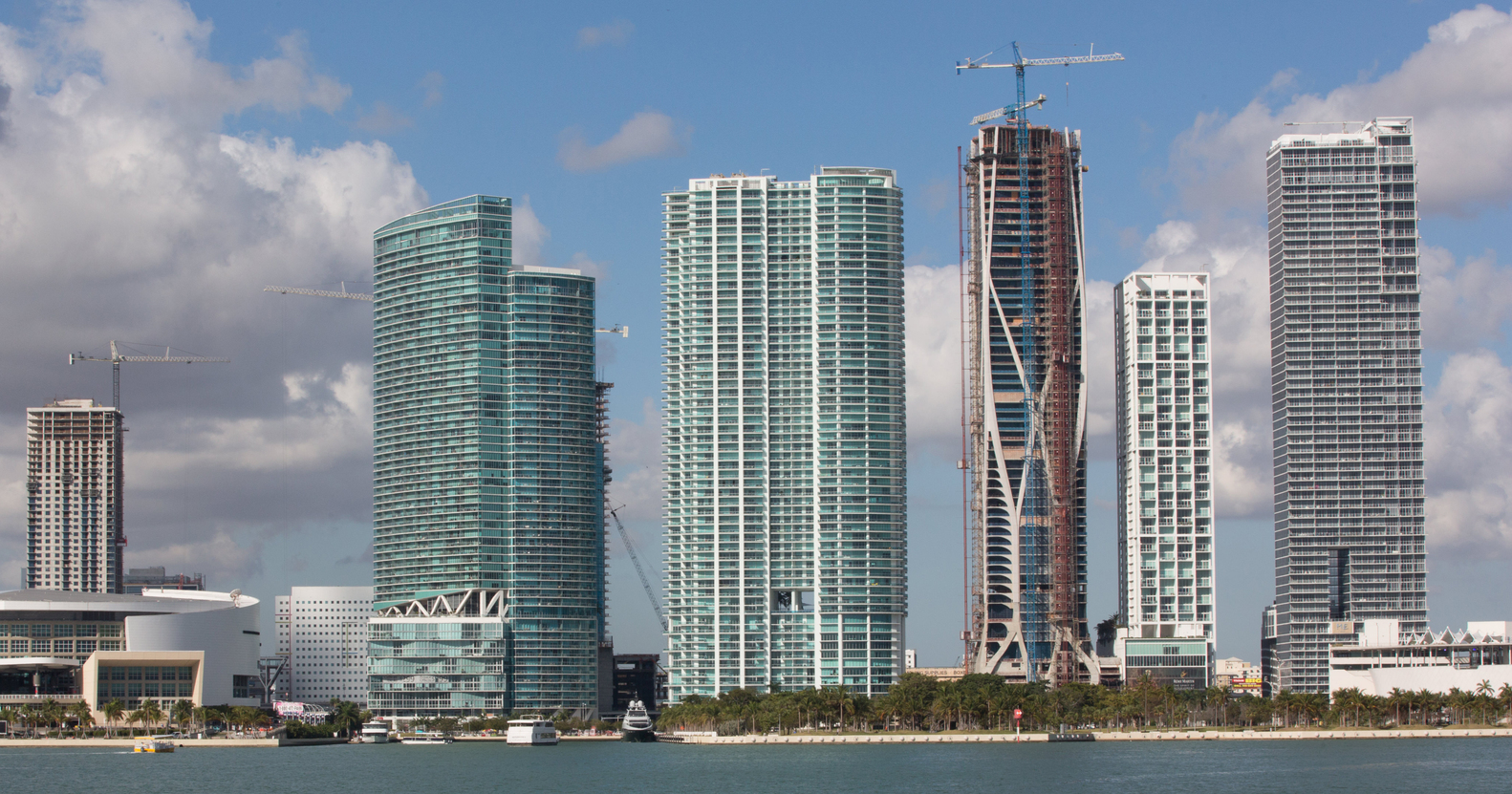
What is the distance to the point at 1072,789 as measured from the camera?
529ft

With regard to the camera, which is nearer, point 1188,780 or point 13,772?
point 1188,780

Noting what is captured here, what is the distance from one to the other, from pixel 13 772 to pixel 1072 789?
117m

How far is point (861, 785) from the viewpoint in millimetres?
168625

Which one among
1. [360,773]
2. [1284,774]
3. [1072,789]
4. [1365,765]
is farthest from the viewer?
[360,773]

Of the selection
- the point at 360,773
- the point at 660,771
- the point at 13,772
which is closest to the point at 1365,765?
the point at 660,771

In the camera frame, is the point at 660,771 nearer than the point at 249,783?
No

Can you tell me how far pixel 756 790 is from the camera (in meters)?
166

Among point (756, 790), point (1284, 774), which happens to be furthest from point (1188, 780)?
Answer: point (756, 790)

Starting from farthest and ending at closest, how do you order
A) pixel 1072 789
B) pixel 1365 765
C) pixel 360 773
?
pixel 360 773
pixel 1365 765
pixel 1072 789

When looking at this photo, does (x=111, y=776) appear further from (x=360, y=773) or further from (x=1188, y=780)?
(x=1188, y=780)

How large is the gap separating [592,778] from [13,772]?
66193mm

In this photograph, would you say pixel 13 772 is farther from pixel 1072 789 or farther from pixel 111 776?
pixel 1072 789

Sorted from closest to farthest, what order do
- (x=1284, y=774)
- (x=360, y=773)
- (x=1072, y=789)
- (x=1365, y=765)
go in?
1. (x=1072, y=789)
2. (x=1284, y=774)
3. (x=1365, y=765)
4. (x=360, y=773)

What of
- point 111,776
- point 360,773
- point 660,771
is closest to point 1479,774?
point 660,771
